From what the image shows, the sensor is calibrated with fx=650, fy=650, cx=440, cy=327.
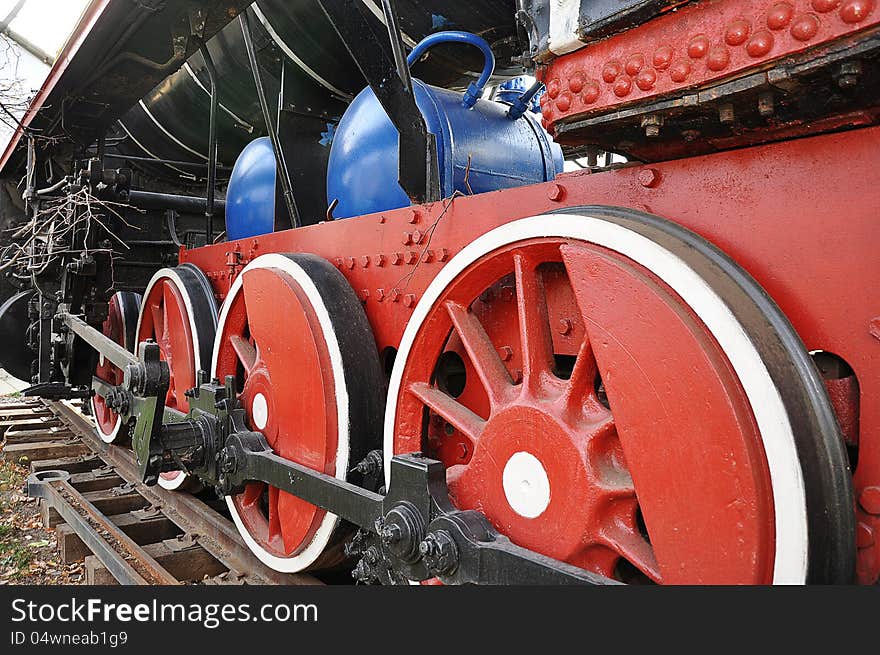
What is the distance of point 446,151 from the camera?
1.96 m

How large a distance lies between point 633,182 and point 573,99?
0.79 ft

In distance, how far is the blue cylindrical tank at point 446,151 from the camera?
1983mm

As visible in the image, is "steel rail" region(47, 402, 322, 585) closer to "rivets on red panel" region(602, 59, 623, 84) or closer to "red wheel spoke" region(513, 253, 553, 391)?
"red wheel spoke" region(513, 253, 553, 391)

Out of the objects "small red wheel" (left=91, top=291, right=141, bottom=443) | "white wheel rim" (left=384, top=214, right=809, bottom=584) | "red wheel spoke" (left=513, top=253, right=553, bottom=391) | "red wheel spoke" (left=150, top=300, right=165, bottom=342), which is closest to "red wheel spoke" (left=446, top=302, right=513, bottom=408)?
"red wheel spoke" (left=513, top=253, right=553, bottom=391)

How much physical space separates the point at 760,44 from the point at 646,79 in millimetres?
168

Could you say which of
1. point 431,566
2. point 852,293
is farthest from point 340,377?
point 852,293

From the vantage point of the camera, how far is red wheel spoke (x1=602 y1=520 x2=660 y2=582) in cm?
108

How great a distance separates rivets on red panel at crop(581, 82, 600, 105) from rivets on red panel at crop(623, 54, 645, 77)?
57mm

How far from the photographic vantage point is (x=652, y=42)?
3.07ft

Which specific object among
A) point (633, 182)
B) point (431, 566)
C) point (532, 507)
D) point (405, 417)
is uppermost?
point (633, 182)

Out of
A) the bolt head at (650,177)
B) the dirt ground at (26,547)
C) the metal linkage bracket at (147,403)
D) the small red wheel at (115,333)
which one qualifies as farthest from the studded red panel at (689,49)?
the small red wheel at (115,333)

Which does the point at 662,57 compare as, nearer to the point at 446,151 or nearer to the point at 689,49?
the point at 689,49

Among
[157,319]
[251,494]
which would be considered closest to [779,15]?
[251,494]

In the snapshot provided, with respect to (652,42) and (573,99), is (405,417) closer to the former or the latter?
(573,99)
